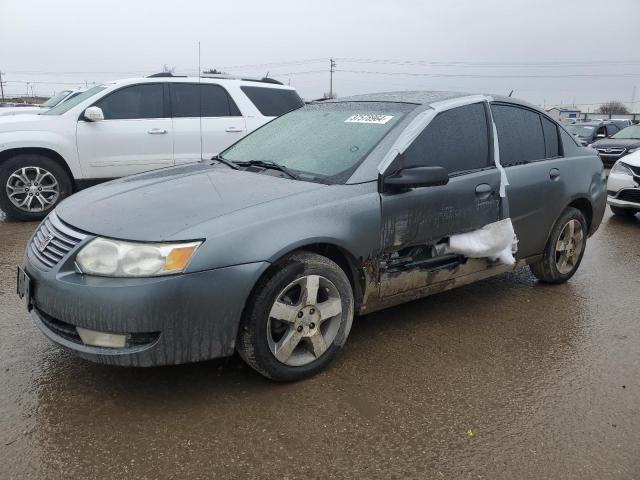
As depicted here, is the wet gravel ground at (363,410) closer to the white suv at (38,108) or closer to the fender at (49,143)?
the fender at (49,143)

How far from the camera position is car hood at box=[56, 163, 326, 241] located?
2666 millimetres

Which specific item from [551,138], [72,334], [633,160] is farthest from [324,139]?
[633,160]

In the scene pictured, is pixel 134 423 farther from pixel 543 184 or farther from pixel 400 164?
pixel 543 184

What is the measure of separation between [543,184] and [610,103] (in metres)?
90.6

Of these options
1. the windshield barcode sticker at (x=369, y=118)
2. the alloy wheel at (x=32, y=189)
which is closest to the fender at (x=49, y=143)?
the alloy wheel at (x=32, y=189)

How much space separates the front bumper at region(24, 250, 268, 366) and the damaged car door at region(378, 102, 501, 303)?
3.17 ft

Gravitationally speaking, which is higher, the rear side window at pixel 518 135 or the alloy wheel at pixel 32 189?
the rear side window at pixel 518 135

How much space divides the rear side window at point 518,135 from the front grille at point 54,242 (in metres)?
2.92

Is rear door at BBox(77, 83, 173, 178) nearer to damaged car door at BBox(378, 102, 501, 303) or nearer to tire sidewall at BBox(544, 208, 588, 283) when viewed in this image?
damaged car door at BBox(378, 102, 501, 303)

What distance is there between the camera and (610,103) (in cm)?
8212

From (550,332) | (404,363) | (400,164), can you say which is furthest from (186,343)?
(550,332)

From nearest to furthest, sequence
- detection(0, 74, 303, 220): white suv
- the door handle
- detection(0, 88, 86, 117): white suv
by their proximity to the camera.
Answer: the door handle
detection(0, 74, 303, 220): white suv
detection(0, 88, 86, 117): white suv

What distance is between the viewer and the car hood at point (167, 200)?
267cm

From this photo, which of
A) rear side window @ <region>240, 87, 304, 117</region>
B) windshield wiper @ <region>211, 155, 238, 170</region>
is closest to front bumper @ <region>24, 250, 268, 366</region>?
windshield wiper @ <region>211, 155, 238, 170</region>
